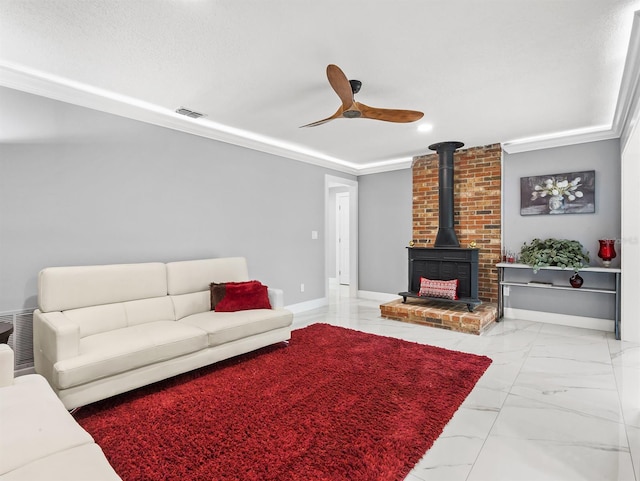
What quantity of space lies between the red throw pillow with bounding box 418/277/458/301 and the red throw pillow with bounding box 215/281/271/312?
2390 millimetres

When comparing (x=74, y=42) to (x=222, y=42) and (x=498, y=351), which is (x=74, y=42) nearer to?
(x=222, y=42)

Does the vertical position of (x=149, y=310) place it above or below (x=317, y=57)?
below

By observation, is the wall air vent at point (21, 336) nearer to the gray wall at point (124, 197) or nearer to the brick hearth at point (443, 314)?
the gray wall at point (124, 197)

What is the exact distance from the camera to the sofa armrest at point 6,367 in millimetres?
1784

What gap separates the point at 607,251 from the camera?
3992 mm

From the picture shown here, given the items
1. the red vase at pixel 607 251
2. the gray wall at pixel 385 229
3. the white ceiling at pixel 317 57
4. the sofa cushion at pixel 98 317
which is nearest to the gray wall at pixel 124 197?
the white ceiling at pixel 317 57

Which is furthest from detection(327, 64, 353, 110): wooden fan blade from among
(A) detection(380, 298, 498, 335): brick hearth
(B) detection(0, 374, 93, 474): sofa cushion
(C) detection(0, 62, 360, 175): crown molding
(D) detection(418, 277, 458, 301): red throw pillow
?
(D) detection(418, 277, 458, 301): red throw pillow

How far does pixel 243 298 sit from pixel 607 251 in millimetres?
4091

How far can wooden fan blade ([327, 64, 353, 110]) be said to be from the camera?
2.25m

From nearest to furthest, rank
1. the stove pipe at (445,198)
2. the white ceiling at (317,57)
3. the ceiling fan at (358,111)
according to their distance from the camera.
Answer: the white ceiling at (317,57) < the ceiling fan at (358,111) < the stove pipe at (445,198)

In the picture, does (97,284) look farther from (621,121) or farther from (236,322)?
(621,121)

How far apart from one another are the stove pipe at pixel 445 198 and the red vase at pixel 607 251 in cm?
159

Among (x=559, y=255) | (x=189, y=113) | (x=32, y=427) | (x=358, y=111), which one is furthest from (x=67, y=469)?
(x=559, y=255)

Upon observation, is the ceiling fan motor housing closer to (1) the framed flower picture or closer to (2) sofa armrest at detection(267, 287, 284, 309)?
(2) sofa armrest at detection(267, 287, 284, 309)
